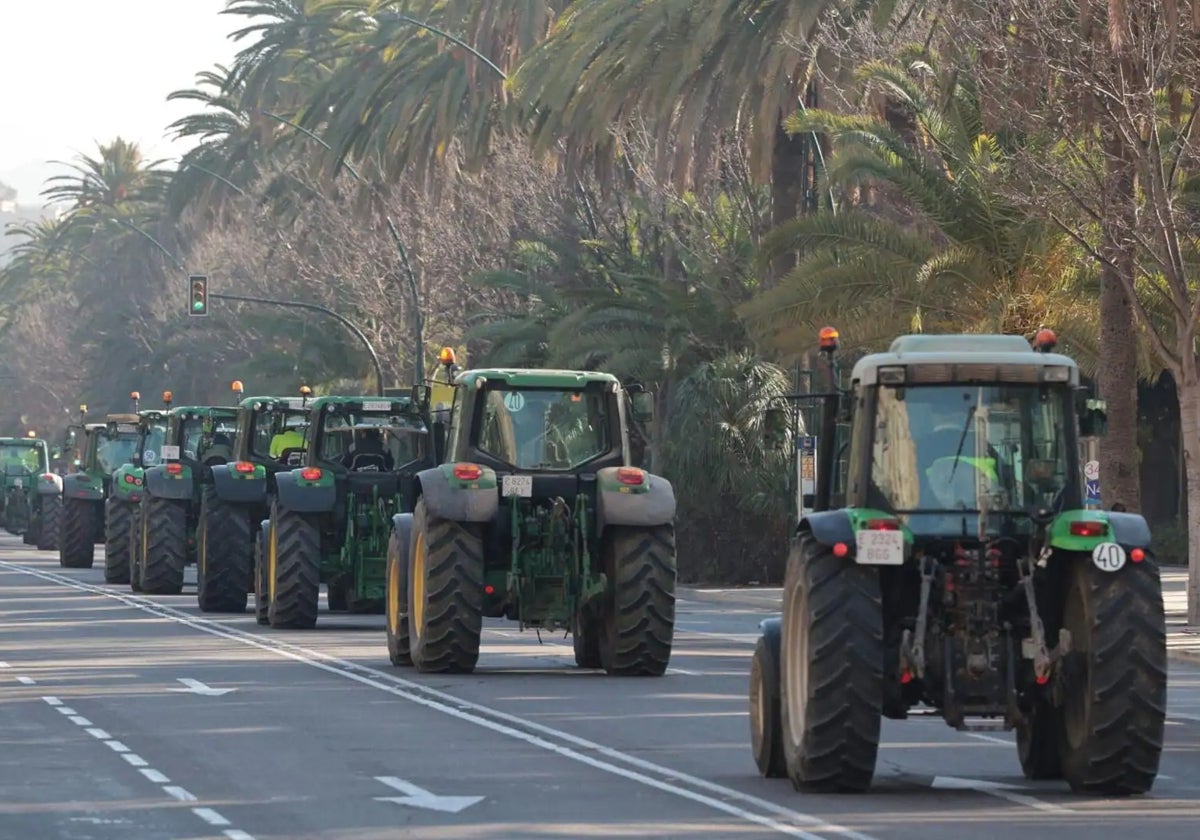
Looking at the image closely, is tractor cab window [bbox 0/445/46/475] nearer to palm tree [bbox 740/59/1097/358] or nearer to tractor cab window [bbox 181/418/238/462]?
tractor cab window [bbox 181/418/238/462]

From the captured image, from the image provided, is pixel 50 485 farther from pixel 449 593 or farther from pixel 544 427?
pixel 449 593

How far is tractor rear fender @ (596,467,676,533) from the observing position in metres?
21.0

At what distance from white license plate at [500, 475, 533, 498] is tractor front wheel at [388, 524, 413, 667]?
1437mm

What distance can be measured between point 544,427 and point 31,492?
40.4m

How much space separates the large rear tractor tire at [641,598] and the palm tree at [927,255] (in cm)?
1052

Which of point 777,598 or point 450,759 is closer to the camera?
point 450,759

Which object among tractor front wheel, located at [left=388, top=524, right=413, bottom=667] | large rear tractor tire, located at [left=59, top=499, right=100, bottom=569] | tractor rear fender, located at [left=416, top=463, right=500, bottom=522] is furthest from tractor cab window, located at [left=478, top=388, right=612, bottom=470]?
large rear tractor tire, located at [left=59, top=499, right=100, bottom=569]

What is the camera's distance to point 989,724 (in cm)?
1258

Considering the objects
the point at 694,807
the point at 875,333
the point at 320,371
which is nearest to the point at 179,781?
the point at 694,807

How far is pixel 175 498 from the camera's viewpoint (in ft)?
109

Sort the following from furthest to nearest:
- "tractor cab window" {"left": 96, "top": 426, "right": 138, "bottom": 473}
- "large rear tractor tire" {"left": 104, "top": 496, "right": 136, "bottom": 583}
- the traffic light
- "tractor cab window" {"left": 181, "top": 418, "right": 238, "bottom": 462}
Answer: the traffic light < "tractor cab window" {"left": 96, "top": 426, "right": 138, "bottom": 473} < "large rear tractor tire" {"left": 104, "top": 496, "right": 136, "bottom": 583} < "tractor cab window" {"left": 181, "top": 418, "right": 238, "bottom": 462}

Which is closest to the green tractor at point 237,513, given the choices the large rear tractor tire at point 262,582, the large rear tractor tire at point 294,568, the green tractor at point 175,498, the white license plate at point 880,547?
the large rear tractor tire at point 262,582

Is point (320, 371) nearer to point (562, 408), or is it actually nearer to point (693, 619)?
point (693, 619)

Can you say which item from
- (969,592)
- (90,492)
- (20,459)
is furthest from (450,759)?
(20,459)
